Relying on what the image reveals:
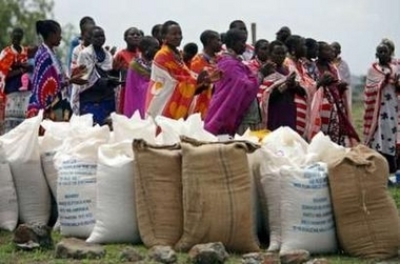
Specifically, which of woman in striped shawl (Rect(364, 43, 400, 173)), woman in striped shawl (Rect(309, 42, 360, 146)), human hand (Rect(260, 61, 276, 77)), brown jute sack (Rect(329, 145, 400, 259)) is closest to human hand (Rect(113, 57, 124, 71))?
human hand (Rect(260, 61, 276, 77))

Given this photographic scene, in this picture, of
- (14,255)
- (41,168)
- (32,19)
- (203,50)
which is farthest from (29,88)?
(32,19)

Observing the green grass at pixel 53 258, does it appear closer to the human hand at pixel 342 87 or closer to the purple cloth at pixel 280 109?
the purple cloth at pixel 280 109

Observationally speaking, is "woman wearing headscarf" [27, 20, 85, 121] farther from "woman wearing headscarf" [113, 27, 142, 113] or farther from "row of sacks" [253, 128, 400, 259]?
"row of sacks" [253, 128, 400, 259]

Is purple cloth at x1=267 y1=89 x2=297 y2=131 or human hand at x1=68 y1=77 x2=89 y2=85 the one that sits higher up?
human hand at x1=68 y1=77 x2=89 y2=85

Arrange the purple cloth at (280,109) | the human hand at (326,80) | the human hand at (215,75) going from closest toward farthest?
1. the human hand at (215,75)
2. the purple cloth at (280,109)
3. the human hand at (326,80)

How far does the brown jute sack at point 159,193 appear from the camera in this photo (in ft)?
20.6

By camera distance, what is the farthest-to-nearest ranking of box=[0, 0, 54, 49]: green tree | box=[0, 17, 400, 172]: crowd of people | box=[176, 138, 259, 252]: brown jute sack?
box=[0, 0, 54, 49]: green tree < box=[0, 17, 400, 172]: crowd of people < box=[176, 138, 259, 252]: brown jute sack

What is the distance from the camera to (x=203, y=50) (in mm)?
10102

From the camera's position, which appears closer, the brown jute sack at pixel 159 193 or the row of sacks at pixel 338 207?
the row of sacks at pixel 338 207

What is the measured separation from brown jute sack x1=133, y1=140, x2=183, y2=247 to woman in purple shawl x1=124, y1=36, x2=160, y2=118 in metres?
3.60

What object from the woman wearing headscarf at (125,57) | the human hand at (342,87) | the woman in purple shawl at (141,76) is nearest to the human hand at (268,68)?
the human hand at (342,87)

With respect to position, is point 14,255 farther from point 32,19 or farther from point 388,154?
point 32,19

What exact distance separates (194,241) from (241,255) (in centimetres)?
29

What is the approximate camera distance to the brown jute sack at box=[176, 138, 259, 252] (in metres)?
6.12
